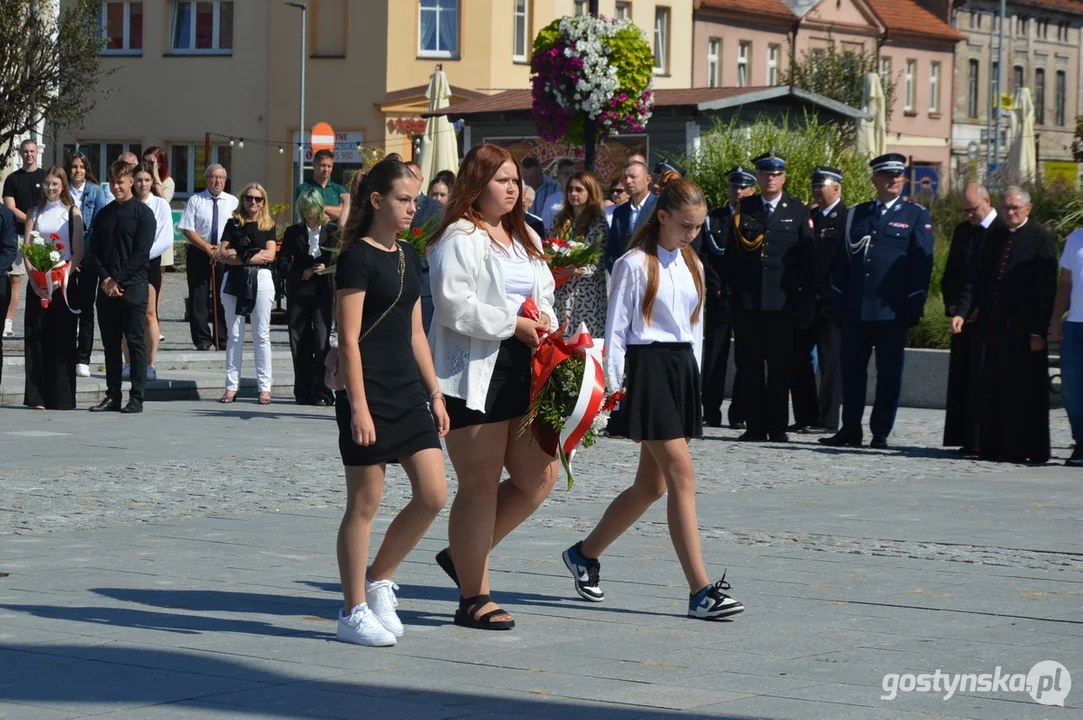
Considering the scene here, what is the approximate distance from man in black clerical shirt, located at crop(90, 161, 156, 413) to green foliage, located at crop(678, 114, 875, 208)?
712 centimetres

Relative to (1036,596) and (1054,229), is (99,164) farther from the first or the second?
(1036,596)

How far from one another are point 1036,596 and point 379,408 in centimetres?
287

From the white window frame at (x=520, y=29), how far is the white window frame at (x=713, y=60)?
9.38m

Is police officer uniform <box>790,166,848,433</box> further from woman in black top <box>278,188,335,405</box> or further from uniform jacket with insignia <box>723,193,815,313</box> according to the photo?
woman in black top <box>278,188,335,405</box>

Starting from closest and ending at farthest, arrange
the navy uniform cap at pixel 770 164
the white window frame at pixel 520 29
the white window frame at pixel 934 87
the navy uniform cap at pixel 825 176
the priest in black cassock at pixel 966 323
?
the priest in black cassock at pixel 966 323, the navy uniform cap at pixel 770 164, the navy uniform cap at pixel 825 176, the white window frame at pixel 520 29, the white window frame at pixel 934 87

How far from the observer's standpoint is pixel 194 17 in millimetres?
50656

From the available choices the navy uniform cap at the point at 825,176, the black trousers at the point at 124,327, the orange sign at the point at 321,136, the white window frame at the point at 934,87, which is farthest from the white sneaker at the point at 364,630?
the white window frame at the point at 934,87

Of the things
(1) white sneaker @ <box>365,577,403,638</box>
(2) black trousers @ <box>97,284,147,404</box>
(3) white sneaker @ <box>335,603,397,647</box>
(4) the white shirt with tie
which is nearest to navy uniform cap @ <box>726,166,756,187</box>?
(2) black trousers @ <box>97,284,147,404</box>

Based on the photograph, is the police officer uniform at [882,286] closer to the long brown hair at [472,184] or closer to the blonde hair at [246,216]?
the blonde hair at [246,216]

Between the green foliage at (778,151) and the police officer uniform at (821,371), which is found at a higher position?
the green foliage at (778,151)

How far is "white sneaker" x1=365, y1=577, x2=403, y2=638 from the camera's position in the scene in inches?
258

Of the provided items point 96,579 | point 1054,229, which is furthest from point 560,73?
point 96,579

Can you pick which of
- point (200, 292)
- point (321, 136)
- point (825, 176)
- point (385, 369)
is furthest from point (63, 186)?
point (321, 136)

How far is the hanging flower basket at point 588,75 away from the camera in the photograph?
19.2 meters
